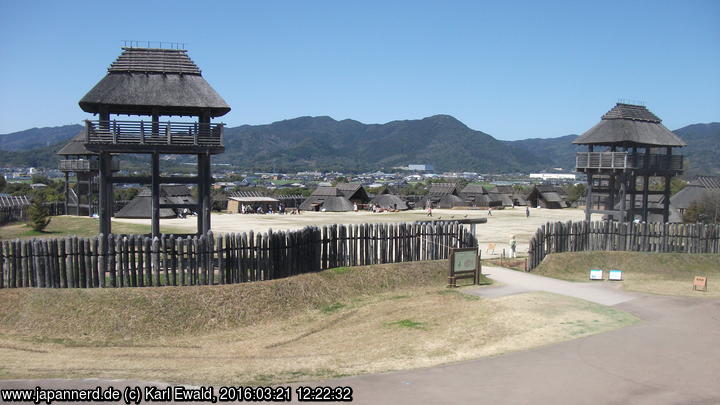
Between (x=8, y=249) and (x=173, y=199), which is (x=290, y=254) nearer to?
(x=8, y=249)

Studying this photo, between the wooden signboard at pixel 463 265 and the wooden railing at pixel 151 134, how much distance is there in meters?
9.31

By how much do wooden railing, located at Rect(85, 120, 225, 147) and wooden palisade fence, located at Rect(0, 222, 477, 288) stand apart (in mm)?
4387

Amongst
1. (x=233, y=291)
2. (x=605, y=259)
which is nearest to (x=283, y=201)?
(x=605, y=259)

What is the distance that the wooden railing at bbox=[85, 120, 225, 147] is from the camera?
2116 cm

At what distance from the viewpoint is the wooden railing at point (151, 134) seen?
2116cm

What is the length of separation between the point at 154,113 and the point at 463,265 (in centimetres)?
1260

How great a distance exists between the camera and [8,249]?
16.7 m

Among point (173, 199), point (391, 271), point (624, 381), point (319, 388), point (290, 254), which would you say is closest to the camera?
point (319, 388)

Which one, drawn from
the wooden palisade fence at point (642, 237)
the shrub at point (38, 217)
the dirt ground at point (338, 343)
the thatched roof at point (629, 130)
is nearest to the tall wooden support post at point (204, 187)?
the dirt ground at point (338, 343)

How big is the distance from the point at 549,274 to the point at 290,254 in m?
12.1

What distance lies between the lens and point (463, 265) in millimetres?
21328

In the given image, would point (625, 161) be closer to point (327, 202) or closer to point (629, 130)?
point (629, 130)

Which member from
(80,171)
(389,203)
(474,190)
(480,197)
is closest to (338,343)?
(80,171)

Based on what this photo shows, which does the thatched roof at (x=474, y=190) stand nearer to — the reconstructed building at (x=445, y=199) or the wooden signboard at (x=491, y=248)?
the reconstructed building at (x=445, y=199)
